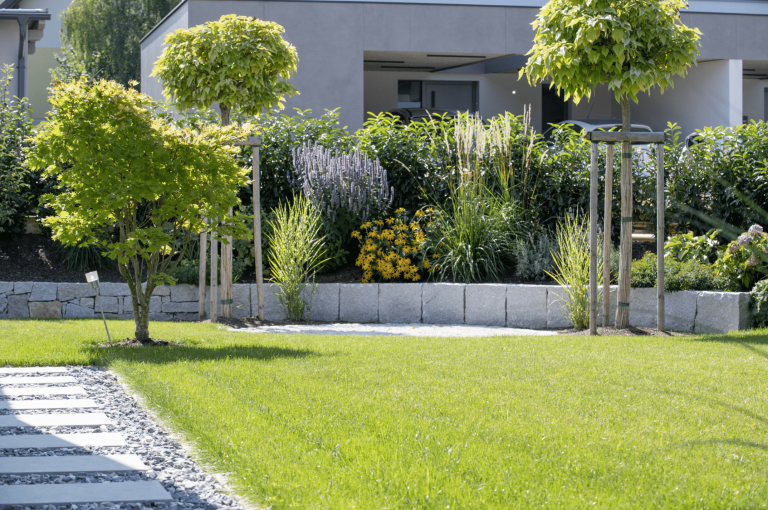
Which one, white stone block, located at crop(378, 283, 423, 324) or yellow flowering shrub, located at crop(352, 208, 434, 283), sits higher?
yellow flowering shrub, located at crop(352, 208, 434, 283)

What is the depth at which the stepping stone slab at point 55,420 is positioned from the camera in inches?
140

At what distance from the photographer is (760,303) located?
21.7 ft

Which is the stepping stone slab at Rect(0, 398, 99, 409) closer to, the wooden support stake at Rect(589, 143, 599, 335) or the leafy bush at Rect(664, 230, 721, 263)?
the wooden support stake at Rect(589, 143, 599, 335)

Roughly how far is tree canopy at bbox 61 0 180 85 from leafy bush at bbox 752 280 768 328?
2679 centimetres

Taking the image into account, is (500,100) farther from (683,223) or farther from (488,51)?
(683,223)

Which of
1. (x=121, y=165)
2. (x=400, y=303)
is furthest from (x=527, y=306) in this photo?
(x=121, y=165)

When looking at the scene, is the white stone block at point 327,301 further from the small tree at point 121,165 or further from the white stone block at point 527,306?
the small tree at point 121,165

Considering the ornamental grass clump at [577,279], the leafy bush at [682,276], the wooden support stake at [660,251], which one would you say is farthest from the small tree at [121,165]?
the leafy bush at [682,276]

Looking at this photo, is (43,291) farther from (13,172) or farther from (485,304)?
(485,304)

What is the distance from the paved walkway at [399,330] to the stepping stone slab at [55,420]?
333 cm

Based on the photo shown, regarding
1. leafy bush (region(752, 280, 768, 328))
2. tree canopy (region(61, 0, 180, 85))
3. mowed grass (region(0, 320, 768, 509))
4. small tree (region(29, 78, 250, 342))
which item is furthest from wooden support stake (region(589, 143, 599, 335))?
tree canopy (region(61, 0, 180, 85))

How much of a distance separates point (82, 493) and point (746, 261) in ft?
20.4

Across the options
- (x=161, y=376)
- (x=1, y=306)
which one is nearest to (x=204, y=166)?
(x=161, y=376)

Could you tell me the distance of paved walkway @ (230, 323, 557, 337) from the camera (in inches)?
274
